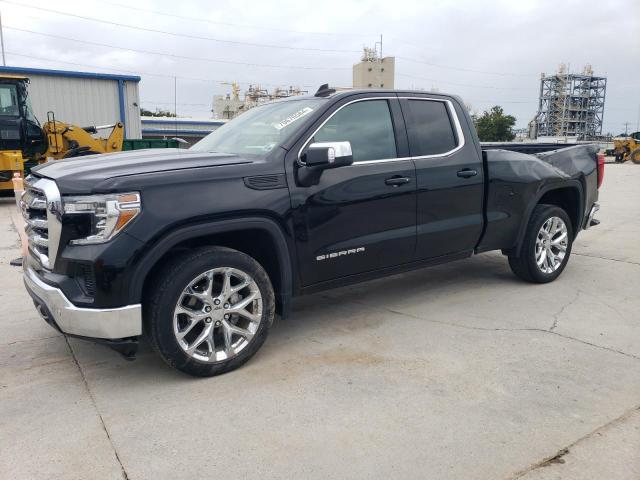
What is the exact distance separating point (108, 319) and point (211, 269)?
25.9 inches

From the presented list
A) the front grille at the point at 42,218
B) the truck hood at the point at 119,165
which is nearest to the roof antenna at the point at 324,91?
the truck hood at the point at 119,165

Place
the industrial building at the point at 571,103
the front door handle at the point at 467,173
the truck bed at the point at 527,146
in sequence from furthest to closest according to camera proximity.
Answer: the industrial building at the point at 571,103 → the truck bed at the point at 527,146 → the front door handle at the point at 467,173

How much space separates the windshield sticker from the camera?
13.3 ft

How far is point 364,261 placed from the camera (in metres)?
4.18

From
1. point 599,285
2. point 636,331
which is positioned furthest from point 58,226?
point 599,285

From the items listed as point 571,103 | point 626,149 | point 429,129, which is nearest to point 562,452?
point 429,129

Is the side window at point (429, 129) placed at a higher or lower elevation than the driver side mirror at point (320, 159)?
higher

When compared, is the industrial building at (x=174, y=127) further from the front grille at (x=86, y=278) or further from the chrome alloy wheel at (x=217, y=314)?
the front grille at (x=86, y=278)

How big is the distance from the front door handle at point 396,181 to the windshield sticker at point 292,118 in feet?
2.66

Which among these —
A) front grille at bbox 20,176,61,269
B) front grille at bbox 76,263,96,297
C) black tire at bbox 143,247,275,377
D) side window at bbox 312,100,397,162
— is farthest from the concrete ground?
side window at bbox 312,100,397,162

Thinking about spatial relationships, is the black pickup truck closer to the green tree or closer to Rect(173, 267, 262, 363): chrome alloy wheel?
Rect(173, 267, 262, 363): chrome alloy wheel

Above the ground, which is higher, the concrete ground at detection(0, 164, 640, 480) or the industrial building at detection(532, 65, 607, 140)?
the industrial building at detection(532, 65, 607, 140)

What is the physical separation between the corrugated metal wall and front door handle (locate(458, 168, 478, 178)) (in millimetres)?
21122

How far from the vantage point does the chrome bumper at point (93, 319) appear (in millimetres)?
3100
